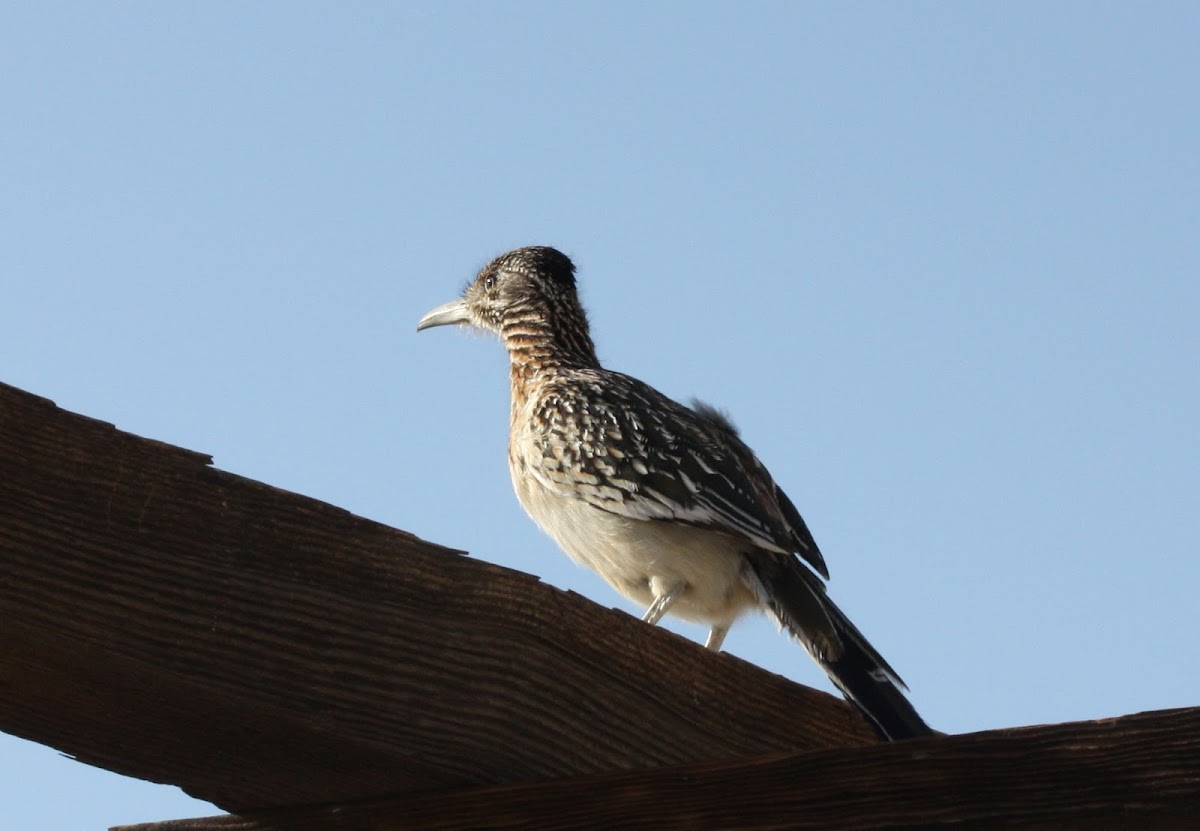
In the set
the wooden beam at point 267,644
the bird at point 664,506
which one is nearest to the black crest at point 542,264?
the bird at point 664,506

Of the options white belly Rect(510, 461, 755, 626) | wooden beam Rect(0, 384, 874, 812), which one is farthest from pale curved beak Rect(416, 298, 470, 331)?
wooden beam Rect(0, 384, 874, 812)

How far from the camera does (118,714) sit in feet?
→ 6.71

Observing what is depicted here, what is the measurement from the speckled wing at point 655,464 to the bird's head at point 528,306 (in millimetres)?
742

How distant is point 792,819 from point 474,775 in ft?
1.34

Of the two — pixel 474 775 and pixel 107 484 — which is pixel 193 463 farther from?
pixel 474 775

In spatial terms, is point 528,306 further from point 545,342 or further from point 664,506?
point 664,506

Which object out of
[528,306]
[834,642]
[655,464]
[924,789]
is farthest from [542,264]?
[924,789]

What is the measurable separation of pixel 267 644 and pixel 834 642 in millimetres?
2241

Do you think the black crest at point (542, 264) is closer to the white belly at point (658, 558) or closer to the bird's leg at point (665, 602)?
the white belly at point (658, 558)

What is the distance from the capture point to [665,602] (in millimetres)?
5215

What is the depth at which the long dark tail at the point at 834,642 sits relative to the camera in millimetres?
3211

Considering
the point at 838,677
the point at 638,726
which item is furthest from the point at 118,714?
the point at 838,677

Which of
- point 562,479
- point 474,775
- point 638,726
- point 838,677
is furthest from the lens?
point 562,479

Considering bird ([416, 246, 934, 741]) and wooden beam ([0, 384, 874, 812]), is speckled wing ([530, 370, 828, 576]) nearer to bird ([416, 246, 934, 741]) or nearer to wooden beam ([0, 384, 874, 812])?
bird ([416, 246, 934, 741])
